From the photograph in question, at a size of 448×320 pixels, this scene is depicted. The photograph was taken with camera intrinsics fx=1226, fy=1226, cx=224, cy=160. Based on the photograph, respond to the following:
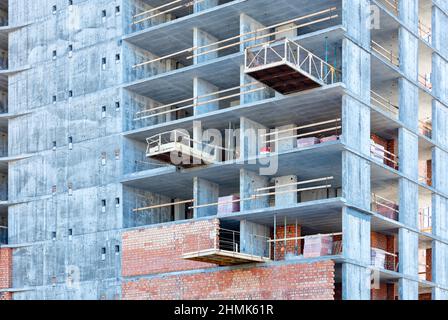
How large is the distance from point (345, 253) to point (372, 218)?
332cm

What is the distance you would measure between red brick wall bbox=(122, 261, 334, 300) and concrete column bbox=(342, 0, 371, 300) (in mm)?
1061

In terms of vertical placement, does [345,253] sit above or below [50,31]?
below

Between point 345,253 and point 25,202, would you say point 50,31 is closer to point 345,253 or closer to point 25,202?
point 25,202

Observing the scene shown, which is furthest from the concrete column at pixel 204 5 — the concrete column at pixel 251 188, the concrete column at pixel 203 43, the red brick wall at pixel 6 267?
the red brick wall at pixel 6 267

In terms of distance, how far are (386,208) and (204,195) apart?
7.93 meters

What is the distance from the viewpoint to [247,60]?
166 ft

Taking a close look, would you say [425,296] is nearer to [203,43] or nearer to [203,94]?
[203,94]

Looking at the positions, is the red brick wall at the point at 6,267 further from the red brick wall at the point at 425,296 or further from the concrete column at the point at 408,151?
the red brick wall at the point at 425,296

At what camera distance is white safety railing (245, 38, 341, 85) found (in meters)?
48.5

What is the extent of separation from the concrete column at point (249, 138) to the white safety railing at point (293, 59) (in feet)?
9.44

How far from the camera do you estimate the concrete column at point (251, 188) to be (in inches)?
2027
